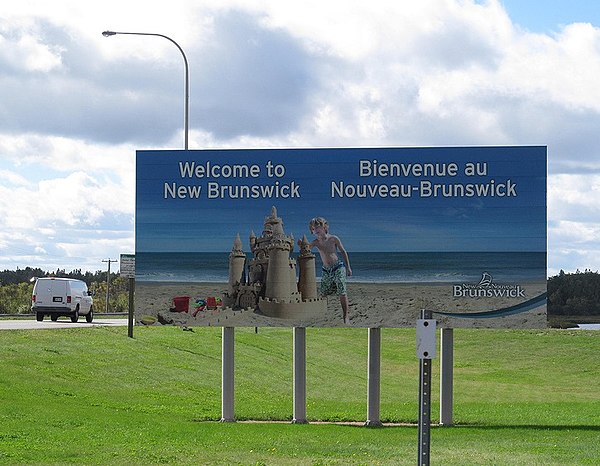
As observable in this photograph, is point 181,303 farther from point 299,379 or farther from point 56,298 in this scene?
point 56,298

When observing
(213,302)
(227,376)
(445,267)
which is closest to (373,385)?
(227,376)

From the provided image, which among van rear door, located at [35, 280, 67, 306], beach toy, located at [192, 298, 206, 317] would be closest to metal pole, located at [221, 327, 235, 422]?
beach toy, located at [192, 298, 206, 317]

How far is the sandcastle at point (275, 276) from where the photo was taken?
26375mm

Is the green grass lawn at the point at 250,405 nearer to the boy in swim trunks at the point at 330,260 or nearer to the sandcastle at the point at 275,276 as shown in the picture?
the sandcastle at the point at 275,276

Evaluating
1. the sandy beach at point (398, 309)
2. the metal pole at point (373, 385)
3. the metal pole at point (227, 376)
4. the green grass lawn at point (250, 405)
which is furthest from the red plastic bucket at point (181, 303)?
the metal pole at point (373, 385)

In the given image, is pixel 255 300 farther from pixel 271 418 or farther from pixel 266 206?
pixel 271 418

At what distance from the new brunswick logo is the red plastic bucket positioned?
5.92 m

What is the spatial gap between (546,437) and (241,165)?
8639mm

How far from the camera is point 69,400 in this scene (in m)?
29.5

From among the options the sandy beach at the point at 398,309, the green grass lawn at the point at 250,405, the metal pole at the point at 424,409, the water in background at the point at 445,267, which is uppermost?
the water in background at the point at 445,267

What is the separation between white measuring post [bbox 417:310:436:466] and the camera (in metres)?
13.0

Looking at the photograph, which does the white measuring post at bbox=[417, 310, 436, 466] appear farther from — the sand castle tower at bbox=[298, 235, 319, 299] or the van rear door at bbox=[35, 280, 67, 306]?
the van rear door at bbox=[35, 280, 67, 306]

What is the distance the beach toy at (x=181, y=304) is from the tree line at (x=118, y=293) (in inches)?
637

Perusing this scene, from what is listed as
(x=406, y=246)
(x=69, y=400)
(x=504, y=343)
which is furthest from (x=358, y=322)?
(x=504, y=343)
